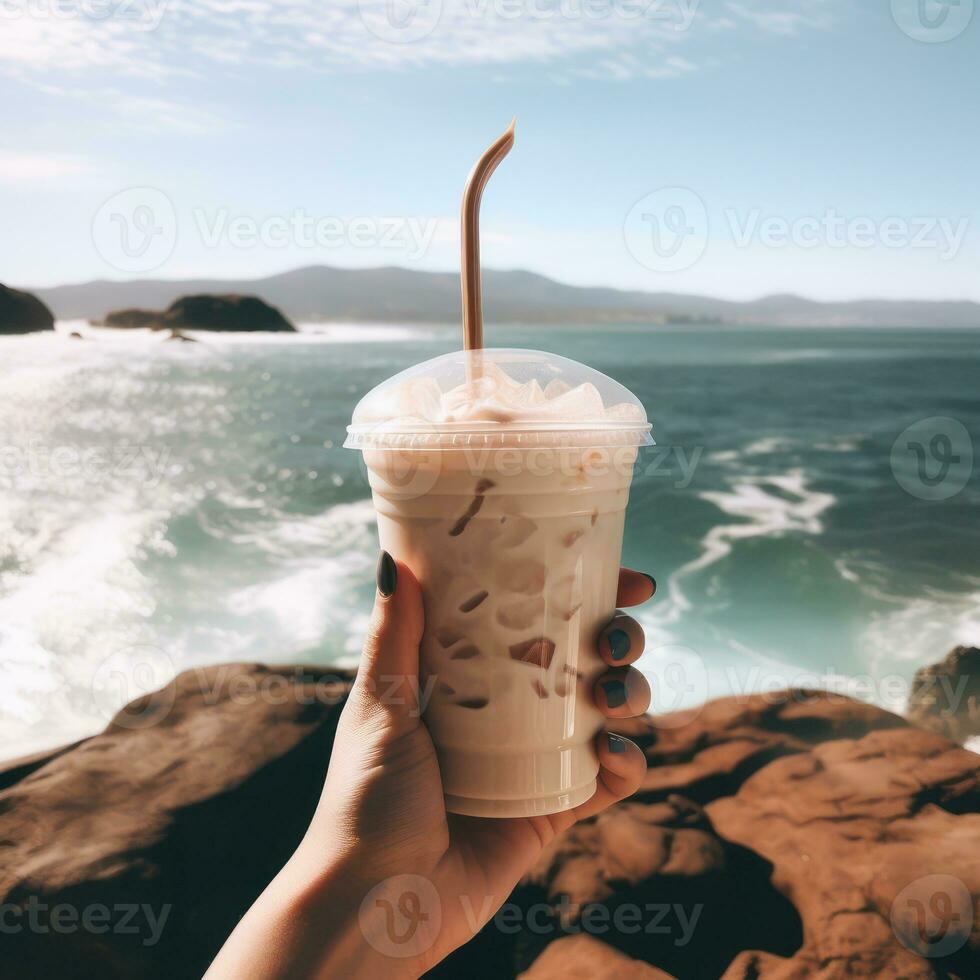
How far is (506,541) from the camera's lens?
3.51ft

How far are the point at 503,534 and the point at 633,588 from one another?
0.42 meters

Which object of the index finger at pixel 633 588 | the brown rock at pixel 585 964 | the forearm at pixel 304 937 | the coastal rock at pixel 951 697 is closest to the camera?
the forearm at pixel 304 937

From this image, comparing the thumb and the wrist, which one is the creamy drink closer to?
the thumb

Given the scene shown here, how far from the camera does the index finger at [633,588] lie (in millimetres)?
1393

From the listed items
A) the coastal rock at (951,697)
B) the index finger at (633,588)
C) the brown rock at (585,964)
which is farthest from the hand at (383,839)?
the coastal rock at (951,697)

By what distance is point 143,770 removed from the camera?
2.62 m

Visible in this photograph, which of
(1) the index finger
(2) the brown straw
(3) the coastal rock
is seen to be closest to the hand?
(1) the index finger

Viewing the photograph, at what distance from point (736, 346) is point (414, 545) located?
17128 millimetres

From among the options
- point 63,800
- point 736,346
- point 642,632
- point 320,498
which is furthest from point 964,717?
point 736,346

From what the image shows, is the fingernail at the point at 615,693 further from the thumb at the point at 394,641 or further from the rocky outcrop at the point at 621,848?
the rocky outcrop at the point at 621,848

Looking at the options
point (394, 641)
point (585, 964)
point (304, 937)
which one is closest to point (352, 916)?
point (304, 937)

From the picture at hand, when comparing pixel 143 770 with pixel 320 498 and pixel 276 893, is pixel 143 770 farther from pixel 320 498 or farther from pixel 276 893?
pixel 320 498

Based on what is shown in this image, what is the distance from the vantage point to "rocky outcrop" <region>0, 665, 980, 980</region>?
2.12 meters

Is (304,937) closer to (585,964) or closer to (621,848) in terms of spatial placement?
(585,964)
